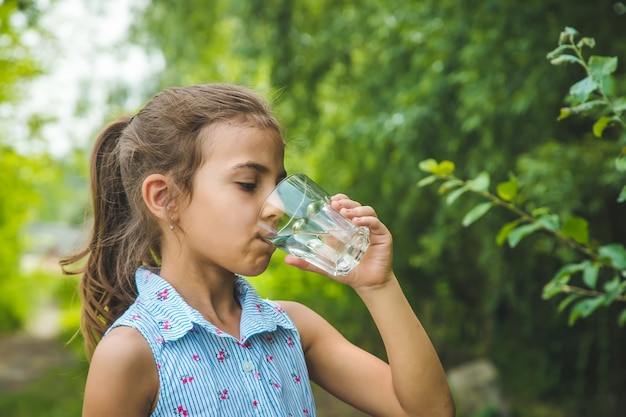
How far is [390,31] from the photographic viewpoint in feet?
14.0

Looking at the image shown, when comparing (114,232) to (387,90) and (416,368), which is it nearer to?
(416,368)

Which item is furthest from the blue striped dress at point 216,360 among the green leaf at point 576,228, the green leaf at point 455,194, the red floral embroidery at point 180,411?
the green leaf at point 576,228

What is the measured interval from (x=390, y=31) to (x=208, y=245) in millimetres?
2945

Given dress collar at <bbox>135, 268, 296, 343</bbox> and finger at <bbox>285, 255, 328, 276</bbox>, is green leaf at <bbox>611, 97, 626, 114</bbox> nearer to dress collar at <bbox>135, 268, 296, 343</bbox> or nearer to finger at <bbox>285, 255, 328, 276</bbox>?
finger at <bbox>285, 255, 328, 276</bbox>

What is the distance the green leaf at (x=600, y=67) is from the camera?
5.35ft

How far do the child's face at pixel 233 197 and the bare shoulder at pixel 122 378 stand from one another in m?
0.25

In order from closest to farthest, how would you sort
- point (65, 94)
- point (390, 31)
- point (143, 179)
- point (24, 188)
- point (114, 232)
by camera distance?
point (143, 179) → point (114, 232) → point (390, 31) → point (24, 188) → point (65, 94)

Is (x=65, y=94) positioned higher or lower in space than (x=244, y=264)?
lower

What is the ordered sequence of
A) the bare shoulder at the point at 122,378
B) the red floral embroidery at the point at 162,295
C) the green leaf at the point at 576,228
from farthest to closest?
1. the green leaf at the point at 576,228
2. the red floral embroidery at the point at 162,295
3. the bare shoulder at the point at 122,378

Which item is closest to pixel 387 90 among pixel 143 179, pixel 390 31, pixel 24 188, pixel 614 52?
pixel 390 31

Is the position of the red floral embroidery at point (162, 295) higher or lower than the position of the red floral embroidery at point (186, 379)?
higher

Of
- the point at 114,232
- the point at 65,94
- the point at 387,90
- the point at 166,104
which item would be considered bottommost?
the point at 65,94

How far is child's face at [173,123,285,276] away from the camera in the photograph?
60.9 inches

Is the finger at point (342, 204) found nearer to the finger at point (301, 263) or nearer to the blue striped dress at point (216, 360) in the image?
the finger at point (301, 263)
